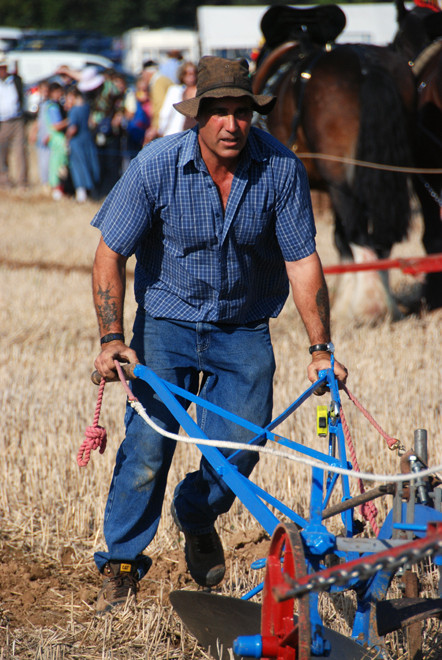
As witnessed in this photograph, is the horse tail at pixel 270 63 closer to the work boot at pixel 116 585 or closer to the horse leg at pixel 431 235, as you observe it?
the horse leg at pixel 431 235

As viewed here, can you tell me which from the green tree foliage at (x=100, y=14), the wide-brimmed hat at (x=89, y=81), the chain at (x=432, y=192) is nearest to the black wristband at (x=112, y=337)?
the chain at (x=432, y=192)

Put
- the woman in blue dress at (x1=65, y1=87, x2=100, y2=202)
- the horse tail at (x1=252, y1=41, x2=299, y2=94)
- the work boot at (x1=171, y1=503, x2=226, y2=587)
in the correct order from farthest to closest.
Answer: the woman in blue dress at (x1=65, y1=87, x2=100, y2=202), the horse tail at (x1=252, y1=41, x2=299, y2=94), the work boot at (x1=171, y1=503, x2=226, y2=587)

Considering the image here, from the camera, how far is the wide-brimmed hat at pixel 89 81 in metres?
16.4

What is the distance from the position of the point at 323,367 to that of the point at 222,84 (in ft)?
3.46

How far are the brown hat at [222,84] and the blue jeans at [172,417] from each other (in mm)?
830

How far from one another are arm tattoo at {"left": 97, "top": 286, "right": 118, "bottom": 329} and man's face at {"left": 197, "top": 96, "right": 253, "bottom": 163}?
2.16ft

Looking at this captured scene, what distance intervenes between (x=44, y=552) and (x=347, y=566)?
2.09 metres

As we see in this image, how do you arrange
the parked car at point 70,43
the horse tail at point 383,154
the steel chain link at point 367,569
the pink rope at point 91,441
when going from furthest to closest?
the parked car at point 70,43 < the horse tail at point 383,154 < the pink rope at point 91,441 < the steel chain link at point 367,569

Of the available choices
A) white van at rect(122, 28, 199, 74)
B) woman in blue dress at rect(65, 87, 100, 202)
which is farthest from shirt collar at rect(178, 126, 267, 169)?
white van at rect(122, 28, 199, 74)

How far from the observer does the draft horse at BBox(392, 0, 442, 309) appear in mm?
6990

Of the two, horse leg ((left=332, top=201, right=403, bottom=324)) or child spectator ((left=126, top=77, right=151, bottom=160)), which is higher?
horse leg ((left=332, top=201, right=403, bottom=324))

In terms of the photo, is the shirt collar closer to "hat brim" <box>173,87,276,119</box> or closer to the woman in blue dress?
"hat brim" <box>173,87,276,119</box>

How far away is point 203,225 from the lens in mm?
3055

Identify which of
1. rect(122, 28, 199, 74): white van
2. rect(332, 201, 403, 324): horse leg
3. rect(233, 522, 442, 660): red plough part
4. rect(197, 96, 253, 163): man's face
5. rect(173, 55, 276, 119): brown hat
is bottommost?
rect(122, 28, 199, 74): white van
